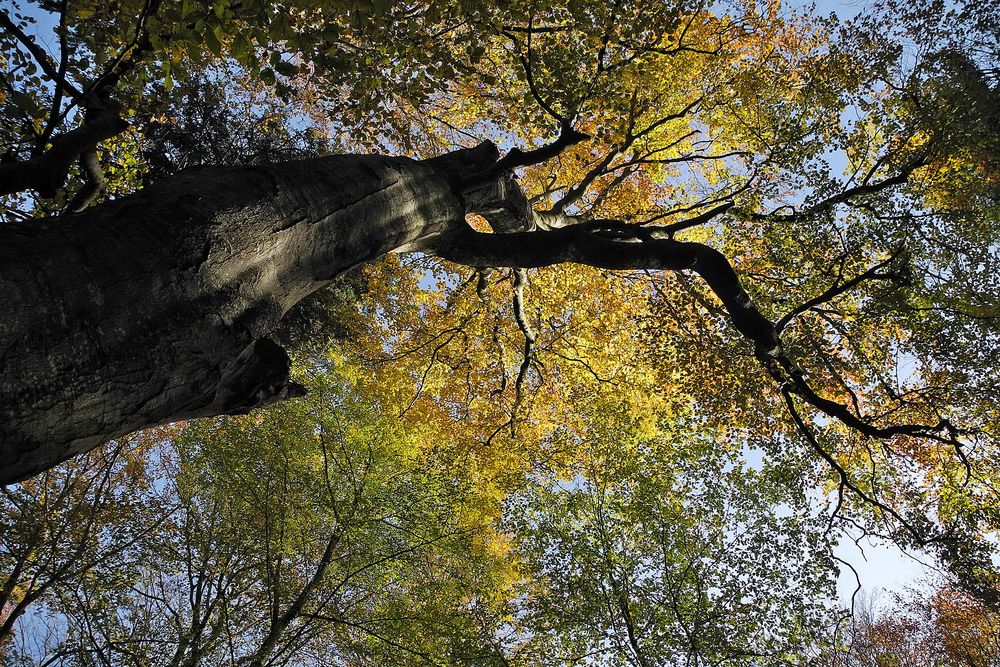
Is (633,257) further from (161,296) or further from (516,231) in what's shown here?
(161,296)

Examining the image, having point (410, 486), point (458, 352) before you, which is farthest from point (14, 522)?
point (458, 352)

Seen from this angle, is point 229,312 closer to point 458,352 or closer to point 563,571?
point 563,571

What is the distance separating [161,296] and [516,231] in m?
5.14

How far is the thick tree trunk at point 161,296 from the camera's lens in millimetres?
1774

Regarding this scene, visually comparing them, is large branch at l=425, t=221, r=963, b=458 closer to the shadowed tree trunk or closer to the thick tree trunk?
the shadowed tree trunk

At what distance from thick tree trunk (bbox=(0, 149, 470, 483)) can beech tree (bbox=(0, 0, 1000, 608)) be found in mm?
12

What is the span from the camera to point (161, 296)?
7.09 ft

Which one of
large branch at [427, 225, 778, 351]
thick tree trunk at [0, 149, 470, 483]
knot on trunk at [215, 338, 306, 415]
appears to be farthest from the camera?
large branch at [427, 225, 778, 351]

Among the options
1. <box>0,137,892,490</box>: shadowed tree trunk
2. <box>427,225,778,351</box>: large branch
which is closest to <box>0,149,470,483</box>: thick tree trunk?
<box>0,137,892,490</box>: shadowed tree trunk

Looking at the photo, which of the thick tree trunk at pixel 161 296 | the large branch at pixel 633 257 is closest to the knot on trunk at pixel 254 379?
the thick tree trunk at pixel 161 296

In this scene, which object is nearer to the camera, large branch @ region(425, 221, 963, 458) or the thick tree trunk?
the thick tree trunk

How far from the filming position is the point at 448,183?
4.77 meters

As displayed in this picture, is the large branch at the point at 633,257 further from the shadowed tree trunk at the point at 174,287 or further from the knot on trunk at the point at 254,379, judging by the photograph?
the knot on trunk at the point at 254,379

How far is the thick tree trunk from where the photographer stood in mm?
1774
